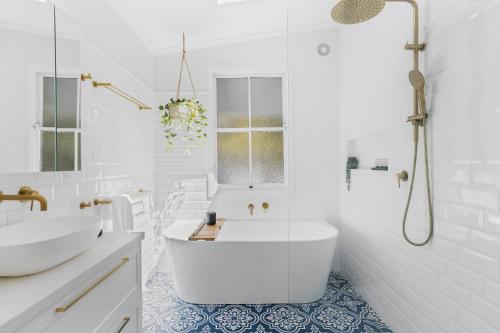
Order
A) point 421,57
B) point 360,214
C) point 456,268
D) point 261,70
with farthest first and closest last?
point 261,70 < point 360,214 < point 421,57 < point 456,268

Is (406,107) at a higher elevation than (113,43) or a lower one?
lower

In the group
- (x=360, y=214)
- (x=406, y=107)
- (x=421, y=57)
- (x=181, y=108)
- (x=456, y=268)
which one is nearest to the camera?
(x=456, y=268)

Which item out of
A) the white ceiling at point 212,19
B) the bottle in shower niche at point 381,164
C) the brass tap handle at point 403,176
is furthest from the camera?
the white ceiling at point 212,19

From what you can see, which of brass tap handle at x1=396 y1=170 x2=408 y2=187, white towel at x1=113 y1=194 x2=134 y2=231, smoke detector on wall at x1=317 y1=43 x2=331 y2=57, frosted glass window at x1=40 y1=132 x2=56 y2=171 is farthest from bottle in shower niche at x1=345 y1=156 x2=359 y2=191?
frosted glass window at x1=40 y1=132 x2=56 y2=171

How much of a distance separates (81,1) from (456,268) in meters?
3.04

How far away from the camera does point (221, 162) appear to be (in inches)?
131

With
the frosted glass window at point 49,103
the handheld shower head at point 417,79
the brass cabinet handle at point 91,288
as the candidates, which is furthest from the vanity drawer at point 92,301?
Result: the handheld shower head at point 417,79

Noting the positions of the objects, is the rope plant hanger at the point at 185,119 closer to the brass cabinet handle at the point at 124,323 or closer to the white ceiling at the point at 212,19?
the white ceiling at the point at 212,19

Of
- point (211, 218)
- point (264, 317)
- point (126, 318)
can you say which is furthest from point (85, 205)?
point (264, 317)

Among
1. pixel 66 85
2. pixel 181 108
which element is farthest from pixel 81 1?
pixel 181 108

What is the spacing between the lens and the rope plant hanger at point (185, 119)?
2941 mm

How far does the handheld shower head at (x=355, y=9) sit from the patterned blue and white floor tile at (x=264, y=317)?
2.34 meters

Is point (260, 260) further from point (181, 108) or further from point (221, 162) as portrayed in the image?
point (181, 108)

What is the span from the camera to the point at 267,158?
130 inches
